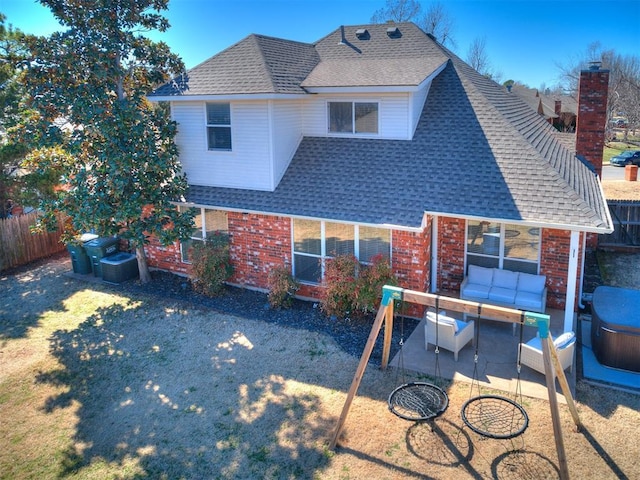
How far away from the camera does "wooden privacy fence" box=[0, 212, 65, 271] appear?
1555 centimetres

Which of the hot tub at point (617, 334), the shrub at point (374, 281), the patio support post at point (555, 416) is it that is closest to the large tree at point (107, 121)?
the shrub at point (374, 281)

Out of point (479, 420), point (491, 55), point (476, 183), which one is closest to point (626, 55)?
point (491, 55)

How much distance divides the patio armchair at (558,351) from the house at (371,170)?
1.20 m

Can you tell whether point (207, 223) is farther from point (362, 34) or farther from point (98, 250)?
point (362, 34)

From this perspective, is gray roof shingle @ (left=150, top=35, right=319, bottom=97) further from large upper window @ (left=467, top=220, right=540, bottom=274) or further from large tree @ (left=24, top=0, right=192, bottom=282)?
large upper window @ (left=467, top=220, right=540, bottom=274)

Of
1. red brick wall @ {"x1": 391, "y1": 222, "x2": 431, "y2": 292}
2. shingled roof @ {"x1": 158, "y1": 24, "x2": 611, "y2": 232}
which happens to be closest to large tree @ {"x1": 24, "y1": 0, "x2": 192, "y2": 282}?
shingled roof @ {"x1": 158, "y1": 24, "x2": 611, "y2": 232}

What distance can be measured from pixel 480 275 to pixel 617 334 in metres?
3.12

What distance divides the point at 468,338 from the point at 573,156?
25.1 feet

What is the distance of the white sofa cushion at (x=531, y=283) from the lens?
10.7m

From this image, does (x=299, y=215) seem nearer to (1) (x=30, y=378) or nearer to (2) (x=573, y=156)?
(1) (x=30, y=378)

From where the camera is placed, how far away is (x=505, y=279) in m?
11.1

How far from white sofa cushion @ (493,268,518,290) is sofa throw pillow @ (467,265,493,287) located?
0.35ft

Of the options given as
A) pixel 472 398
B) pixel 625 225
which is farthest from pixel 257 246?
pixel 625 225

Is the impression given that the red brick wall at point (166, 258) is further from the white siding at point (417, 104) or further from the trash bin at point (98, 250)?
the white siding at point (417, 104)
